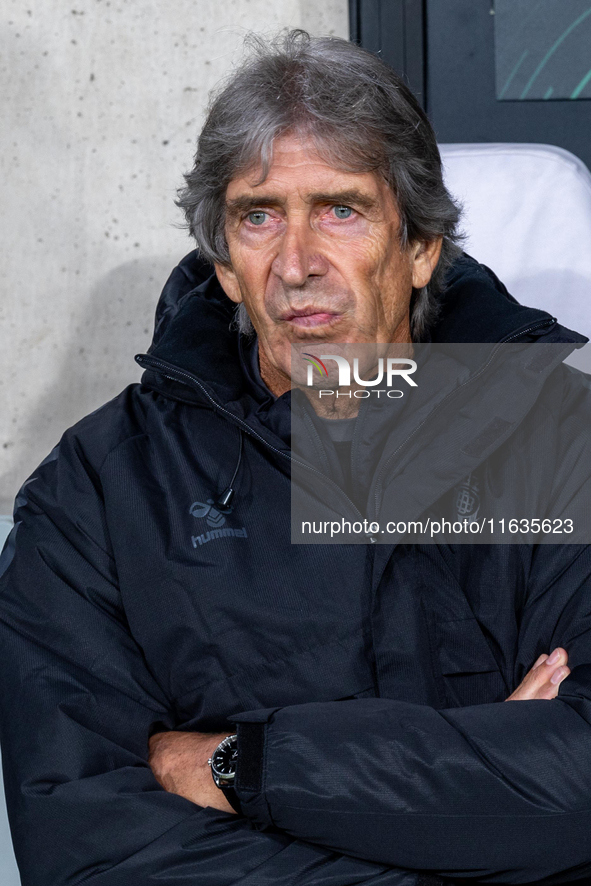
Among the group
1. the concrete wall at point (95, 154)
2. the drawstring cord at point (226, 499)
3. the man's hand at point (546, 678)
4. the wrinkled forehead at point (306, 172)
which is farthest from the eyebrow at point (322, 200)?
the concrete wall at point (95, 154)

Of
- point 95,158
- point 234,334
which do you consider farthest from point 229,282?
point 95,158

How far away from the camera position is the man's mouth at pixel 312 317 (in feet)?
4.36

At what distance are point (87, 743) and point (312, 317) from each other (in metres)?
0.63

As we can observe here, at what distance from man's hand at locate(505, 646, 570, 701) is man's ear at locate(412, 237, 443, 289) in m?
0.60

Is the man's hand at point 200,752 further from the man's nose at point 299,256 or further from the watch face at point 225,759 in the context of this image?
the man's nose at point 299,256

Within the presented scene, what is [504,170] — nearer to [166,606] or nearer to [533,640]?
[533,640]

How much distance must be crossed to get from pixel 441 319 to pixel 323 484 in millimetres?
398

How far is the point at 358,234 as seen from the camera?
135 cm

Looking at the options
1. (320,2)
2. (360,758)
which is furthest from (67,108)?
(360,758)

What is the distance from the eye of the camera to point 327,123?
129cm

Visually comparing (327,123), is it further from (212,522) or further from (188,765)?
(188,765)

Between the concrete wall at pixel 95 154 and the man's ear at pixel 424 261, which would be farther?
the concrete wall at pixel 95 154

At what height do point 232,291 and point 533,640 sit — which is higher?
point 232,291

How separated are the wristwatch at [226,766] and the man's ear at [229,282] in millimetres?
681
